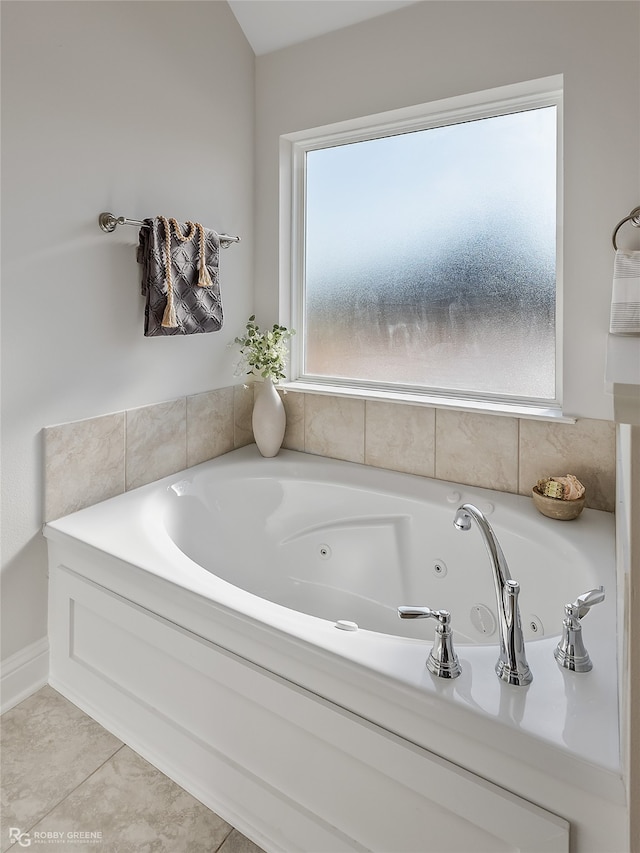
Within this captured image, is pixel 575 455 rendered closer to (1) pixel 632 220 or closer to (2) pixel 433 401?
(2) pixel 433 401

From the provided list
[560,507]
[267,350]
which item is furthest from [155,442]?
[560,507]

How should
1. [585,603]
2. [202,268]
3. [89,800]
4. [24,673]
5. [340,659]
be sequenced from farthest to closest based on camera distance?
[202,268], [24,673], [89,800], [340,659], [585,603]

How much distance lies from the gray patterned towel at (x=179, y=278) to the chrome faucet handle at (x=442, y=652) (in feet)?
4.59

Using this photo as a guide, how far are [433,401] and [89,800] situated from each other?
1.73 m

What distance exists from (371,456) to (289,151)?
1.54 metres

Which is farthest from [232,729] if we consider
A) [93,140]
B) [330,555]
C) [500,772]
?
[93,140]

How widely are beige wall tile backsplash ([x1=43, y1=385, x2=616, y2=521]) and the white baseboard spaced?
1.53 ft

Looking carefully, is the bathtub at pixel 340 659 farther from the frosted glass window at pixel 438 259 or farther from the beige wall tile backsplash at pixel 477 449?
the frosted glass window at pixel 438 259

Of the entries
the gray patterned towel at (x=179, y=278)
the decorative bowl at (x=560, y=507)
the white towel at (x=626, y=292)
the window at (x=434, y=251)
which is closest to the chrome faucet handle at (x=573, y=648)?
the decorative bowl at (x=560, y=507)

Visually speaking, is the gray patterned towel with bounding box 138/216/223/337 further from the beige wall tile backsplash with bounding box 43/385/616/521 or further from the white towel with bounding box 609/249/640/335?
the white towel with bounding box 609/249/640/335

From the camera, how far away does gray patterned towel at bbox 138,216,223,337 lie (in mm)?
1907

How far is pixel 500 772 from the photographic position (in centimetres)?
93

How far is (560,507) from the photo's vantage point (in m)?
1.76

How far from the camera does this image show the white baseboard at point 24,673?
5.63ft
